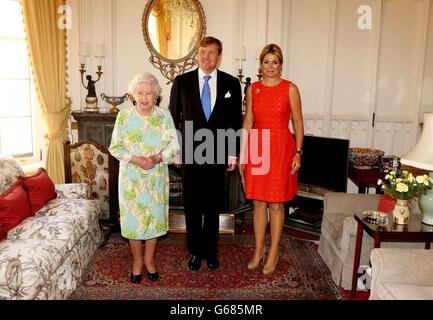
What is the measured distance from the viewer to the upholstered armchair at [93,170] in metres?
4.30

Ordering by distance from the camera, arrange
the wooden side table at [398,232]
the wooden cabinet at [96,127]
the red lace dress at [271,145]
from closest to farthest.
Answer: the wooden side table at [398,232]
the red lace dress at [271,145]
the wooden cabinet at [96,127]

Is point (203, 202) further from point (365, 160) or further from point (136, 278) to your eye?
point (365, 160)

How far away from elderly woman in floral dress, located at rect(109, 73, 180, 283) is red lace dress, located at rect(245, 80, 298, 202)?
0.65 metres

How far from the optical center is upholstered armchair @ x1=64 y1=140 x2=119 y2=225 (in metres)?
4.30

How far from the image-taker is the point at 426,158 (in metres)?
2.83

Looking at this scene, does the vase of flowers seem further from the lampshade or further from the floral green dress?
the floral green dress

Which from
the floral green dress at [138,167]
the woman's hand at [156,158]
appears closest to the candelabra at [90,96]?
the floral green dress at [138,167]

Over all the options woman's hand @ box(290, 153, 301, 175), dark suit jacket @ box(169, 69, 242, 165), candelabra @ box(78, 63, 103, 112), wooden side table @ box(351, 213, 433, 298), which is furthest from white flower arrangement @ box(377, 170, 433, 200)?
candelabra @ box(78, 63, 103, 112)

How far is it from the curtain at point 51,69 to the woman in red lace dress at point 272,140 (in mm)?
2401

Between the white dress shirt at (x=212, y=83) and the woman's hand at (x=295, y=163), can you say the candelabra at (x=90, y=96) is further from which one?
the woman's hand at (x=295, y=163)

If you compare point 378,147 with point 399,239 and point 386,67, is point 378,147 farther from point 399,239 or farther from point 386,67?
point 399,239

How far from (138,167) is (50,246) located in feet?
2.58
